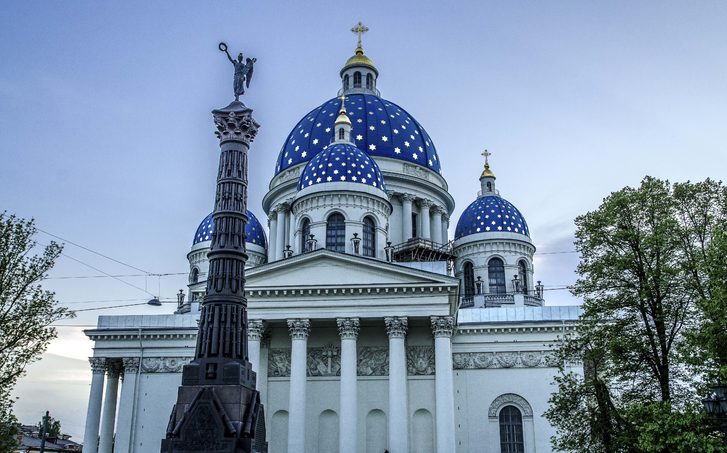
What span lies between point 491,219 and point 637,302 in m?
24.8

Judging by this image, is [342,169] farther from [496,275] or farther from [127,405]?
[127,405]

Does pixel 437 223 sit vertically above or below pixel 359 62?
below

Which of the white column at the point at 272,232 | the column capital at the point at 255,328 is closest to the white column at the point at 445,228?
the white column at the point at 272,232

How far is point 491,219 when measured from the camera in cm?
4453

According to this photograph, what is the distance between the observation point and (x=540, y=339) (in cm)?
3453

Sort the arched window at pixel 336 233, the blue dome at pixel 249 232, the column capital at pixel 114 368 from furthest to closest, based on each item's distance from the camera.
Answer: the blue dome at pixel 249 232 → the column capital at pixel 114 368 → the arched window at pixel 336 233

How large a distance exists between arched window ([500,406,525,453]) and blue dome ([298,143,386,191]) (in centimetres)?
1296

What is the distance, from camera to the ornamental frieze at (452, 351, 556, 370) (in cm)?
3416

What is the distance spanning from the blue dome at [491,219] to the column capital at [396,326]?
52.1ft

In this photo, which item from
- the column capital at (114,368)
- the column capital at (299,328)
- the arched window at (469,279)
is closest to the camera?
the column capital at (299,328)

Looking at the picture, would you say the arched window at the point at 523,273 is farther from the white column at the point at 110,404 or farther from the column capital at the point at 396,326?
the white column at the point at 110,404

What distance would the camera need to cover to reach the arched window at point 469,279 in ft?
143

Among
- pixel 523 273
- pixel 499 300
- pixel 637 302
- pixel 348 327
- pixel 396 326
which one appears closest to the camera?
pixel 637 302

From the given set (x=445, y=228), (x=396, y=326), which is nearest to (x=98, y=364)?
(x=396, y=326)
